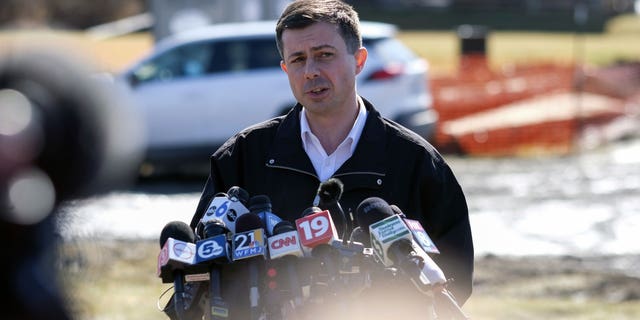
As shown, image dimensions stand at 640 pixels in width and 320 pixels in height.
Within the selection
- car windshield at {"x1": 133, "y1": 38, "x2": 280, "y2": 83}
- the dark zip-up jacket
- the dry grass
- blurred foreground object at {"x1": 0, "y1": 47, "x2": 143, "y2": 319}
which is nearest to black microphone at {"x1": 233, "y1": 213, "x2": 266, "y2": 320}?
the dark zip-up jacket

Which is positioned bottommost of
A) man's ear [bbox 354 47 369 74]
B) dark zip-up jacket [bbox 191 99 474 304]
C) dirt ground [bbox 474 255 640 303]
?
dirt ground [bbox 474 255 640 303]

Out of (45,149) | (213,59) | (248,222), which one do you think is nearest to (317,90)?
(248,222)

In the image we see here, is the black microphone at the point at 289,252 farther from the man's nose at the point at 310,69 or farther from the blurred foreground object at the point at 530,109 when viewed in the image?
the blurred foreground object at the point at 530,109

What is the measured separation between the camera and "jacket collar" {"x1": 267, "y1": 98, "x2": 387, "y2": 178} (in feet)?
11.4

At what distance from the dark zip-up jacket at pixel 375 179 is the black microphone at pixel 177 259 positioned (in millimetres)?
689

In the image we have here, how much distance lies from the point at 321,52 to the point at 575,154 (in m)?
12.9

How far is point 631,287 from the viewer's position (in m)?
8.11

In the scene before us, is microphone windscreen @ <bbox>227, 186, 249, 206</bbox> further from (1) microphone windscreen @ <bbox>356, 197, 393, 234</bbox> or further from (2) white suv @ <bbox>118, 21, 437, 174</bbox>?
(2) white suv @ <bbox>118, 21, 437, 174</bbox>

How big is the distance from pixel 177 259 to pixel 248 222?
254 millimetres

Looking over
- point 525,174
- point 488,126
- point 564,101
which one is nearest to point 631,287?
point 525,174

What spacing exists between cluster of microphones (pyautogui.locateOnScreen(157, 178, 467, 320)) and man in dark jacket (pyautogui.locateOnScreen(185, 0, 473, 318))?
2.29ft

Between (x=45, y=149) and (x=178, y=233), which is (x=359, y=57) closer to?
(x=178, y=233)

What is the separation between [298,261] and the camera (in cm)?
253

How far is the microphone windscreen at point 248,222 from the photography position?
2.71 m
